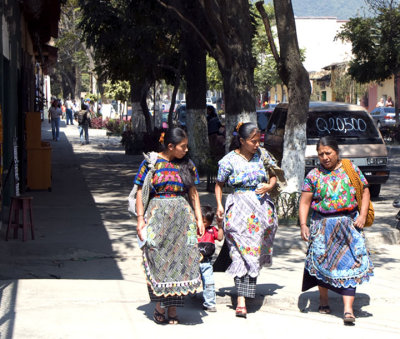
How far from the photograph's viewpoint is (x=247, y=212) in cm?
719

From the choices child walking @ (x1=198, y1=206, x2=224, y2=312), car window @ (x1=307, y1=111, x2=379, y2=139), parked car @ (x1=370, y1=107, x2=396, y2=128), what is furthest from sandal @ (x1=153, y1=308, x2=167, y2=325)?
parked car @ (x1=370, y1=107, x2=396, y2=128)

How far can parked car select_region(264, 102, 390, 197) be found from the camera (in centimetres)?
1545

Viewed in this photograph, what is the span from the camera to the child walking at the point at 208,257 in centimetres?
722

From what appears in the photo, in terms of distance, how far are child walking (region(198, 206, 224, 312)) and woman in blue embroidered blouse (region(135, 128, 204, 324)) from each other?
0.36 metres

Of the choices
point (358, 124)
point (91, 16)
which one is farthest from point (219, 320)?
point (91, 16)

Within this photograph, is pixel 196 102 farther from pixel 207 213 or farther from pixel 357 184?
pixel 357 184

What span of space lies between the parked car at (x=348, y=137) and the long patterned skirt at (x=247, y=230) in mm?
7904

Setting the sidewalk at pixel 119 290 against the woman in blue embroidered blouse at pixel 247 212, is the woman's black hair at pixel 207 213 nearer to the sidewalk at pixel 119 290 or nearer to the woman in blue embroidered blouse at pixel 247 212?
the woman in blue embroidered blouse at pixel 247 212

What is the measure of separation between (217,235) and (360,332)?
59.0 inches

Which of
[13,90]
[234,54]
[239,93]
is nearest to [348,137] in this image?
[239,93]

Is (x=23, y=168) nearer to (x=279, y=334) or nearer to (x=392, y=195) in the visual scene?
(x=392, y=195)

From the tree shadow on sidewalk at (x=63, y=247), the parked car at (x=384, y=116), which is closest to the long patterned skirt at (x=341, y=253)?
the tree shadow on sidewalk at (x=63, y=247)

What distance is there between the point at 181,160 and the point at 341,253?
1.54 metres

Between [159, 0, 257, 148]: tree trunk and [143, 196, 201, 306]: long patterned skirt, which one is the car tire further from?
[143, 196, 201, 306]: long patterned skirt
